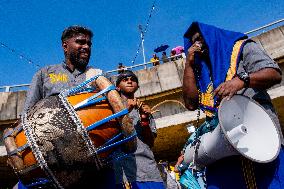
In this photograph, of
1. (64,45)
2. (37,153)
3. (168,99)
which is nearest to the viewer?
(37,153)

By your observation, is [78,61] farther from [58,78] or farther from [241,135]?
[241,135]

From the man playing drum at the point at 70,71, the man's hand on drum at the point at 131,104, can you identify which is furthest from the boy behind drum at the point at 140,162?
the man playing drum at the point at 70,71

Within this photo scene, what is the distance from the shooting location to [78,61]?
281 cm

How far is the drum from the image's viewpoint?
1.90 m

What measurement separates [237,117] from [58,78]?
1500mm

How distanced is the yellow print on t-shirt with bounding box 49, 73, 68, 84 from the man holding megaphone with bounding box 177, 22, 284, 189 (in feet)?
3.76

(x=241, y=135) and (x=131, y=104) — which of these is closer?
(x=241, y=135)

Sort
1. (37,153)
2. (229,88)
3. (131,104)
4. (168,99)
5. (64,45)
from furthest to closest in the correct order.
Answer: (168,99)
(131,104)
(64,45)
(229,88)
(37,153)

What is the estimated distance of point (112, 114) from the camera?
2.05 m

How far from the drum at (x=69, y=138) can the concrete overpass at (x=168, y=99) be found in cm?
631

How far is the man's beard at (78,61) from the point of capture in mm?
2791

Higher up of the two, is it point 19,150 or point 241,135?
point 19,150

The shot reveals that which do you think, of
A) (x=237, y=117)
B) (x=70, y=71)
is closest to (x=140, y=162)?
(x=70, y=71)

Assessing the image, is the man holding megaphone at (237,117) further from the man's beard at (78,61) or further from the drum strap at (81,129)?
the man's beard at (78,61)
